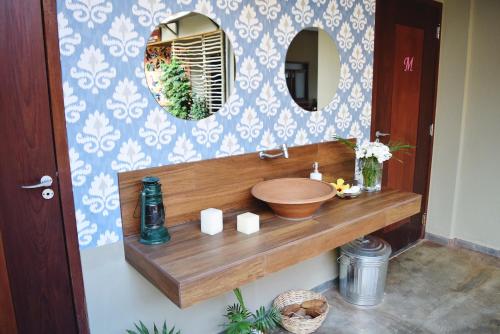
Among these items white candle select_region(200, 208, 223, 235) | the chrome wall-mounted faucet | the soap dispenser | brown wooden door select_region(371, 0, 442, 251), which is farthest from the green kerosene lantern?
brown wooden door select_region(371, 0, 442, 251)

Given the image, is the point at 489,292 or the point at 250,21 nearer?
the point at 250,21

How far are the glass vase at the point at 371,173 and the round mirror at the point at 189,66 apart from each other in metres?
1.02

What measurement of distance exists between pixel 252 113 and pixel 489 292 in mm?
2213

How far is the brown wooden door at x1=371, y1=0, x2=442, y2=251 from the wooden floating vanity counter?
0.87 metres

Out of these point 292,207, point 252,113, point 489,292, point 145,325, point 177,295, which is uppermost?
point 252,113

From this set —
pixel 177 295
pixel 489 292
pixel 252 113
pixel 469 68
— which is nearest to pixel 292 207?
pixel 252 113

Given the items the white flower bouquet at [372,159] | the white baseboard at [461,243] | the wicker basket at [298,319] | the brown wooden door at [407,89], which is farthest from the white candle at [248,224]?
the white baseboard at [461,243]

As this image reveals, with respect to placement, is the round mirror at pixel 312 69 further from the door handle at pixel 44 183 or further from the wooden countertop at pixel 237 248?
the door handle at pixel 44 183

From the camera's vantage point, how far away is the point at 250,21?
193cm

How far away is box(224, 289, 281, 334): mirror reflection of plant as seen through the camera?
1842 mm

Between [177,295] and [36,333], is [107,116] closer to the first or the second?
[177,295]

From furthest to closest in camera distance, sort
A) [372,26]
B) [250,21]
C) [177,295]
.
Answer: [372,26] → [250,21] → [177,295]

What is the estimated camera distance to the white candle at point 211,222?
1.68 m

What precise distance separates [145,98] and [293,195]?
96 cm
